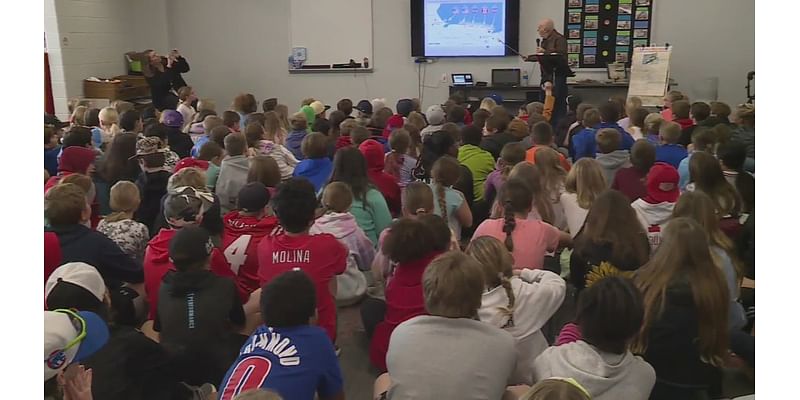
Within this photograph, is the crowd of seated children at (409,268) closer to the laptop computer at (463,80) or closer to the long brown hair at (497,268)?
the long brown hair at (497,268)

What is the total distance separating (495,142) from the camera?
527 centimetres

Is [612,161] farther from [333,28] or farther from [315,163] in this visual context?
[333,28]

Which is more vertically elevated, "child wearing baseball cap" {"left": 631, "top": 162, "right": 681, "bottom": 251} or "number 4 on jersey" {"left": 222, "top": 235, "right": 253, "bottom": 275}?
"child wearing baseball cap" {"left": 631, "top": 162, "right": 681, "bottom": 251}

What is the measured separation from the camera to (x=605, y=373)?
1.93 metres

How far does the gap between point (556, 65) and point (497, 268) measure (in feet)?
20.5

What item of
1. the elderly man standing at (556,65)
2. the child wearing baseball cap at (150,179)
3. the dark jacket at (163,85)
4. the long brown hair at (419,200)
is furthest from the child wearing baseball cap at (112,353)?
the dark jacket at (163,85)

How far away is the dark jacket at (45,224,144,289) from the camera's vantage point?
2871 mm

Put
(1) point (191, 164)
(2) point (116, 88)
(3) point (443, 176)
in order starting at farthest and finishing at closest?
1. (2) point (116, 88)
2. (1) point (191, 164)
3. (3) point (443, 176)

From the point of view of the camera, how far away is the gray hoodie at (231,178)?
455 centimetres

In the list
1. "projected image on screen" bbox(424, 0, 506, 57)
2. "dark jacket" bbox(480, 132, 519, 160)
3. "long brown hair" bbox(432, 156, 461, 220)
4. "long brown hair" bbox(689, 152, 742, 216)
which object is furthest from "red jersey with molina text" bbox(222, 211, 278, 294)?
"projected image on screen" bbox(424, 0, 506, 57)

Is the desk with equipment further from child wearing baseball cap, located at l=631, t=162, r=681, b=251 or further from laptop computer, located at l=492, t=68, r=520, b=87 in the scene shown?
child wearing baseball cap, located at l=631, t=162, r=681, b=251

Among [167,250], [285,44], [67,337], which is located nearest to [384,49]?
[285,44]

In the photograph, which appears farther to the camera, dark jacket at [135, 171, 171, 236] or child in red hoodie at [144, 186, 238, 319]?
dark jacket at [135, 171, 171, 236]

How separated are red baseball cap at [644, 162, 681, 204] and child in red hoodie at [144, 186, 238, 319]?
213 centimetres
